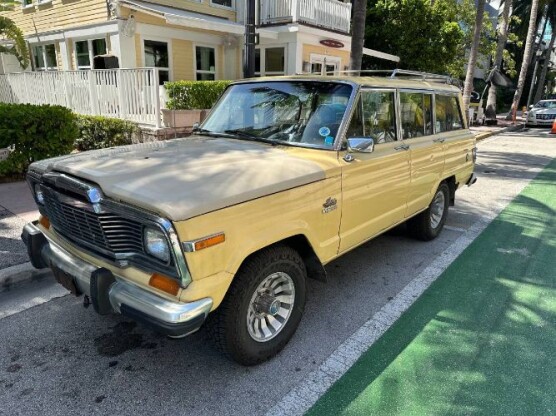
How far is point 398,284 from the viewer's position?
433 centimetres

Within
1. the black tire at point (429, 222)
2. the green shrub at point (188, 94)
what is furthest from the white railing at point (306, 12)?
the black tire at point (429, 222)

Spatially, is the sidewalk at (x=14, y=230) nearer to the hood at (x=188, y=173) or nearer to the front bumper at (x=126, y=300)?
the front bumper at (x=126, y=300)

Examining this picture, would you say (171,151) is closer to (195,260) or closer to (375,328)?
(195,260)

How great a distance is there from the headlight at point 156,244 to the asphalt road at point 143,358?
3.21 ft

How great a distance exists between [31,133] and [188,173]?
18.2 feet

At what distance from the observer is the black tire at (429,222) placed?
529 centimetres

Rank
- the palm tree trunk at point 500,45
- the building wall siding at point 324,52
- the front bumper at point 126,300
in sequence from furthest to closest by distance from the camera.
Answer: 1. the palm tree trunk at point 500,45
2. the building wall siding at point 324,52
3. the front bumper at point 126,300

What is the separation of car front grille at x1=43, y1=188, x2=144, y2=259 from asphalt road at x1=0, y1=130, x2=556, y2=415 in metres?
0.88

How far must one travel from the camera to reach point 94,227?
270 centimetres

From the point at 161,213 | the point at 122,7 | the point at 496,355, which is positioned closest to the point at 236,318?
the point at 161,213

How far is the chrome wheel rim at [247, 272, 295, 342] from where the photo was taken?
2.96 m

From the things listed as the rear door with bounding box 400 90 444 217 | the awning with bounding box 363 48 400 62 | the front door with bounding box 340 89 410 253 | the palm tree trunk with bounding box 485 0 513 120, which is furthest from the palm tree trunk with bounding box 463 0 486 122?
the front door with bounding box 340 89 410 253

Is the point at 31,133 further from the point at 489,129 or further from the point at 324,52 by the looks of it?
the point at 489,129

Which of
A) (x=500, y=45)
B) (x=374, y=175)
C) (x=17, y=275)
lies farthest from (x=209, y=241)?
(x=500, y=45)
